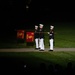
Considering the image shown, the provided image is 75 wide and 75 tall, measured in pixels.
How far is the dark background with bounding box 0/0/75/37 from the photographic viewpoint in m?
51.5

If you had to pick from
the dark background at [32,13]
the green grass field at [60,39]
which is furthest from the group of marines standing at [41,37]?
the dark background at [32,13]

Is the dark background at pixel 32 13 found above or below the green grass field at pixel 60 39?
above

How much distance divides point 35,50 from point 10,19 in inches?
928

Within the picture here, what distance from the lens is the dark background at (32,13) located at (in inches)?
2027

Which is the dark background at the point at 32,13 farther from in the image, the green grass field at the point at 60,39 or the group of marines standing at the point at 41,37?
the group of marines standing at the point at 41,37

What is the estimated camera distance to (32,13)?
189 ft

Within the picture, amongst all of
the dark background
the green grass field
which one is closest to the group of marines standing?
the green grass field

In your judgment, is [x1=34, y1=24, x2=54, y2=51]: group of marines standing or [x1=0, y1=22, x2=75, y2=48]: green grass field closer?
[x1=34, y1=24, x2=54, y2=51]: group of marines standing

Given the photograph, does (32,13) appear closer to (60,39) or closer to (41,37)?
(60,39)

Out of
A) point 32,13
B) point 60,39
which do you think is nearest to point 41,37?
point 60,39

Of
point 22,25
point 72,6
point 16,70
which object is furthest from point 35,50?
point 72,6

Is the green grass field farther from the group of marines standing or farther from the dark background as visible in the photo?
the dark background

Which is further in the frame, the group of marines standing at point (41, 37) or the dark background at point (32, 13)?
the dark background at point (32, 13)

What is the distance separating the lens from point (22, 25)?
5047 centimetres
